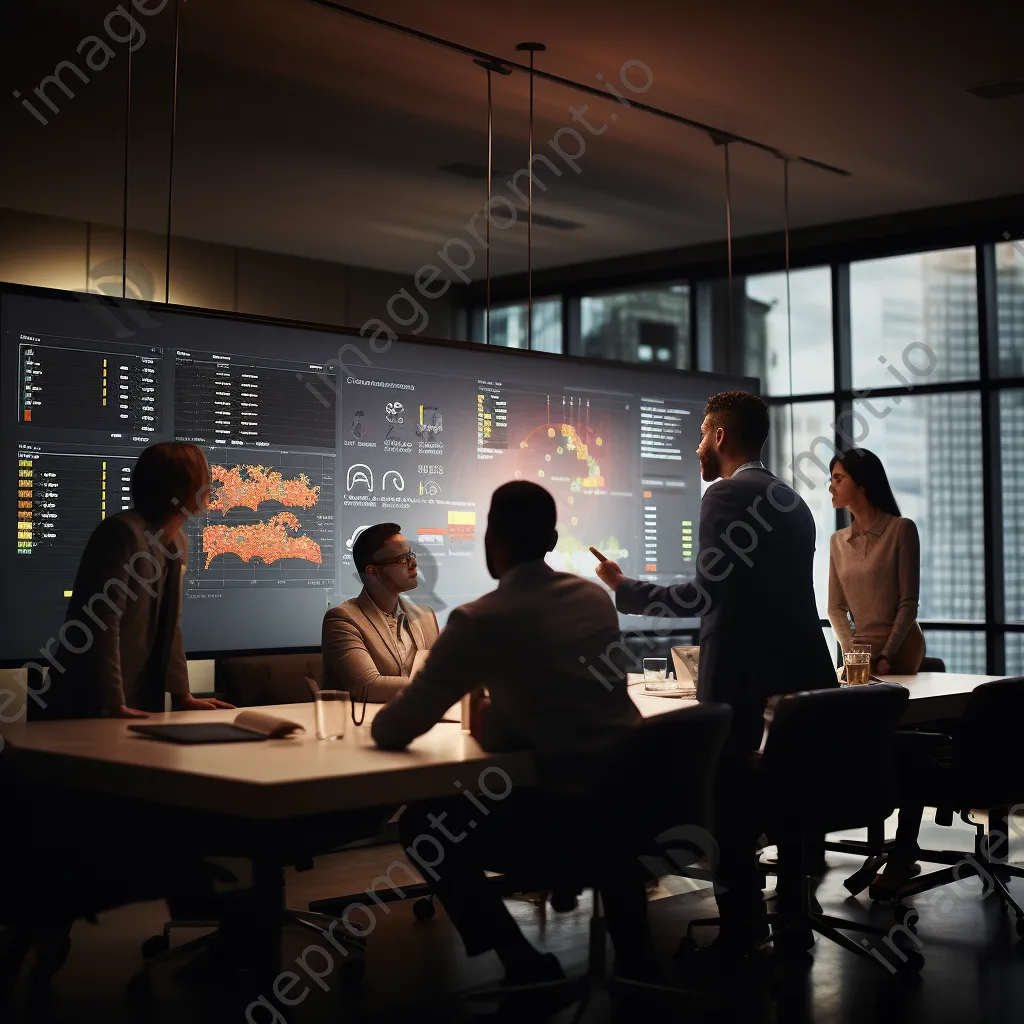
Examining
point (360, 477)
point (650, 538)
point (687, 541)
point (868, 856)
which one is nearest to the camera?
point (868, 856)

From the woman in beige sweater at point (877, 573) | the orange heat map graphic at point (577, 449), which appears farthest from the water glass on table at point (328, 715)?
the orange heat map graphic at point (577, 449)

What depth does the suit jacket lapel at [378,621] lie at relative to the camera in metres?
4.23

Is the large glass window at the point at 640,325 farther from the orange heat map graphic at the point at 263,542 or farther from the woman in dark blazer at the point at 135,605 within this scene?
the woman in dark blazer at the point at 135,605

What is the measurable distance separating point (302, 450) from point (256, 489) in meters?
0.26

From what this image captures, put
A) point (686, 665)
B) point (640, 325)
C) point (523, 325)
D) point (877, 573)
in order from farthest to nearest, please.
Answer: point (523, 325), point (640, 325), point (877, 573), point (686, 665)

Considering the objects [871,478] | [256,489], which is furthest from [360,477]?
[871,478]

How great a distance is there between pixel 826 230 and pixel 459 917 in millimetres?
5742

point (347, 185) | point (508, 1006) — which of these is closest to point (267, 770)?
point (508, 1006)

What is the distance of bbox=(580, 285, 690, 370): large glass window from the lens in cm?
821

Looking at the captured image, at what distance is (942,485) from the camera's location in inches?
286

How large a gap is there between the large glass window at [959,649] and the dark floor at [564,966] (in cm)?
279

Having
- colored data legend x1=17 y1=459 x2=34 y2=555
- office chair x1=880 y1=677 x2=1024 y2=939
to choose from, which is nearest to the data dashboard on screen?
colored data legend x1=17 y1=459 x2=34 y2=555

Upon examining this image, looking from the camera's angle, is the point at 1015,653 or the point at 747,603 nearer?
the point at 747,603

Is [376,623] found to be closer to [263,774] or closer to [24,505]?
[24,505]
